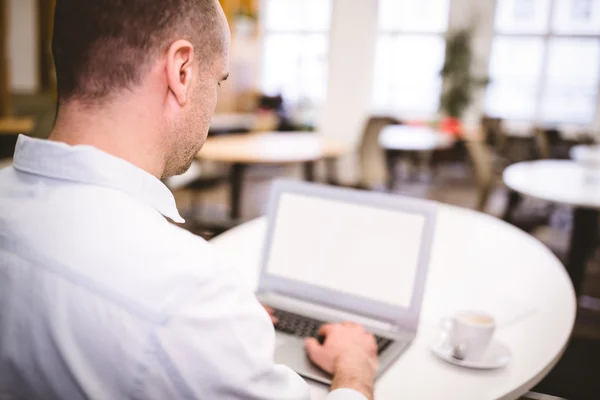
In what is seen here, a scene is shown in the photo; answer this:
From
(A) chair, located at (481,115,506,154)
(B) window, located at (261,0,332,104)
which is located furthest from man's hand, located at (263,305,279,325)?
(B) window, located at (261,0,332,104)

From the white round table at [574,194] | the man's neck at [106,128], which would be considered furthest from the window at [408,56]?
the man's neck at [106,128]

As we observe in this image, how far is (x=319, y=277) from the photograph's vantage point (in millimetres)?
1179

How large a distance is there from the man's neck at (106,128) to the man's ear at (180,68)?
Answer: 5 centimetres

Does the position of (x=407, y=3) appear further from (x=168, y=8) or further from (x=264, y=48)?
(x=168, y=8)

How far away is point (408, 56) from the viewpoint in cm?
945

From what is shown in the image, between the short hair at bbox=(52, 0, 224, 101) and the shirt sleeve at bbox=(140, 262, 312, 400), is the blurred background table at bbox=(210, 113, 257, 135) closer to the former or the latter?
the short hair at bbox=(52, 0, 224, 101)

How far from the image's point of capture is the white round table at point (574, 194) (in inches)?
97.0

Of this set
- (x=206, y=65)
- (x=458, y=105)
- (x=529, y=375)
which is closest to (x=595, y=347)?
(x=529, y=375)

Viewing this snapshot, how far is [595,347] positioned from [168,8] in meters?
1.58

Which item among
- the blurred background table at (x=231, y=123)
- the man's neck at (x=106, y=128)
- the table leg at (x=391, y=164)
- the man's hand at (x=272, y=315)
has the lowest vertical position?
the table leg at (x=391, y=164)

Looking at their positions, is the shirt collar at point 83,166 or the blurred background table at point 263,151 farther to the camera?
the blurred background table at point 263,151

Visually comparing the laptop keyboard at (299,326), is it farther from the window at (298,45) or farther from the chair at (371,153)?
the window at (298,45)

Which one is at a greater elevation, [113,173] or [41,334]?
[113,173]

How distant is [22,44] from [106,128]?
7.58 metres
